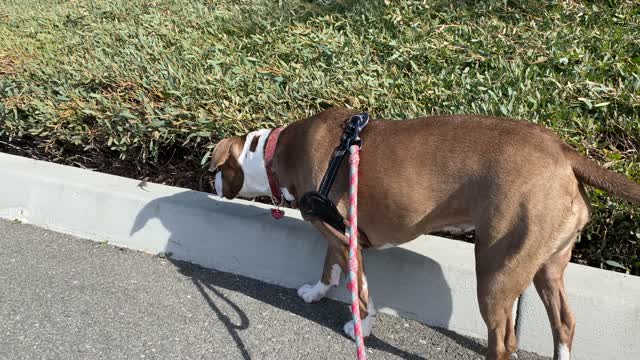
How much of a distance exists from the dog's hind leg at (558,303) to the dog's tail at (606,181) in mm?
468

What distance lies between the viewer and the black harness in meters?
3.58

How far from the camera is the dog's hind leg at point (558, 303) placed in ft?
10.9

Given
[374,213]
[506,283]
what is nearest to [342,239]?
[374,213]

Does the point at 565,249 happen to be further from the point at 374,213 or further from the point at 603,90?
the point at 603,90

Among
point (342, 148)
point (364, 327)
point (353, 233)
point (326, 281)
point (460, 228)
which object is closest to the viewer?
point (353, 233)

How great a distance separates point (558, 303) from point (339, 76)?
8.35 feet

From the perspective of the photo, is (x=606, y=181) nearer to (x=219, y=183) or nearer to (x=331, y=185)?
(x=331, y=185)

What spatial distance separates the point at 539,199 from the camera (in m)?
2.94

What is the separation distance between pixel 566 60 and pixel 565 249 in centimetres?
209

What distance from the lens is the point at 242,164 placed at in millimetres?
4203

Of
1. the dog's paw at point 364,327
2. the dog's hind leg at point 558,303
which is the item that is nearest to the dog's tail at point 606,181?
the dog's hind leg at point 558,303

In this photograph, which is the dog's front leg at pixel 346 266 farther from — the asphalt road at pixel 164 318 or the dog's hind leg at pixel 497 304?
the dog's hind leg at pixel 497 304

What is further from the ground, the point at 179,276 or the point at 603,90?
the point at 603,90

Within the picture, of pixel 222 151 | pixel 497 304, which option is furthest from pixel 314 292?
pixel 497 304
